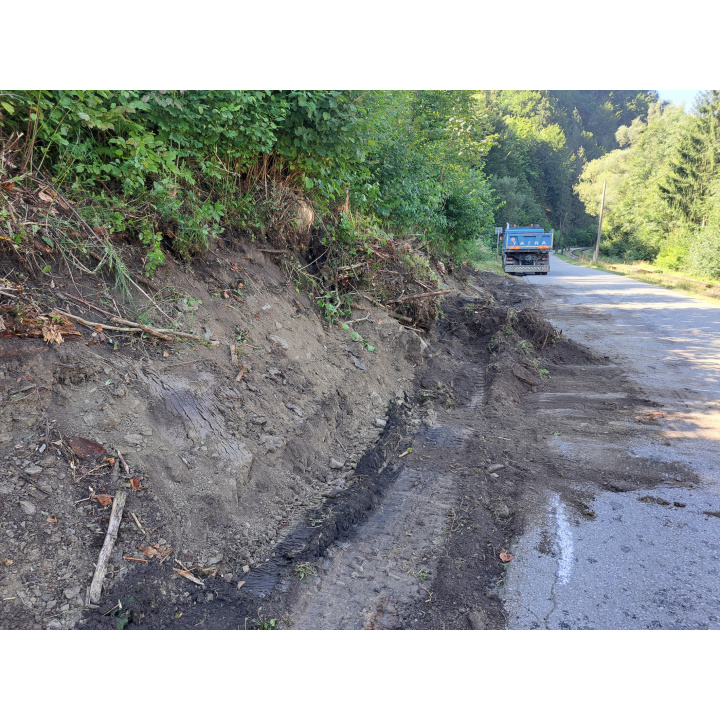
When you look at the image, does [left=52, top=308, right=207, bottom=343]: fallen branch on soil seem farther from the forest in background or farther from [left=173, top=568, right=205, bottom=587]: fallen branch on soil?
[left=173, top=568, right=205, bottom=587]: fallen branch on soil

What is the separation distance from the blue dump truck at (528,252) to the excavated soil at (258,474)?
20.0 metres

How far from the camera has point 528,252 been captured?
24.8 meters

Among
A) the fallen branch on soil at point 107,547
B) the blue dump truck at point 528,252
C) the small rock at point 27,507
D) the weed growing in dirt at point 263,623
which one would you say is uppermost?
the blue dump truck at point 528,252

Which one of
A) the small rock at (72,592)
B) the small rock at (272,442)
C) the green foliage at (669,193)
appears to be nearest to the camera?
the small rock at (72,592)

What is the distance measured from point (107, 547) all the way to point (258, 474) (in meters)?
1.31

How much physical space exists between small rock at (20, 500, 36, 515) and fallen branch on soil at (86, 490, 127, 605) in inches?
17.1

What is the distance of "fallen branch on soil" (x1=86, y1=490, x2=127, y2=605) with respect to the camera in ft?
9.09

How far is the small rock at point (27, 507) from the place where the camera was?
2.91m

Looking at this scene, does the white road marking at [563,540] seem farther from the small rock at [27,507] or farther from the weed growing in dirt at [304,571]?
the small rock at [27,507]

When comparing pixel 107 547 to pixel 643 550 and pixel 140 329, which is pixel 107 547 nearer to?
pixel 140 329

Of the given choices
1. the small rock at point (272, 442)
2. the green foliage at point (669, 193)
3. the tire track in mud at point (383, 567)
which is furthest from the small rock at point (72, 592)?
the green foliage at point (669, 193)

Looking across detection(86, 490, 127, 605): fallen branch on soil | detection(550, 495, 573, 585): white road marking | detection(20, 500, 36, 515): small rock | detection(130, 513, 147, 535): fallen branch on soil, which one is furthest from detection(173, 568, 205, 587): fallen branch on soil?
detection(550, 495, 573, 585): white road marking

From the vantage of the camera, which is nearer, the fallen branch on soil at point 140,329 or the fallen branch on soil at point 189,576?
the fallen branch on soil at point 189,576

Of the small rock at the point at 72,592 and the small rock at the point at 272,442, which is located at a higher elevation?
the small rock at the point at 272,442
